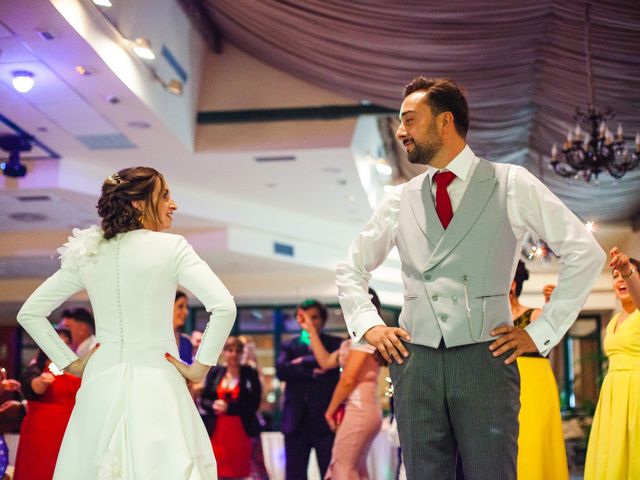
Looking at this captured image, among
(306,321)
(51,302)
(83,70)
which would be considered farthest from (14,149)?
(51,302)

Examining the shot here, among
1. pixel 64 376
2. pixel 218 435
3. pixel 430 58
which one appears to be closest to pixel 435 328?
pixel 64 376

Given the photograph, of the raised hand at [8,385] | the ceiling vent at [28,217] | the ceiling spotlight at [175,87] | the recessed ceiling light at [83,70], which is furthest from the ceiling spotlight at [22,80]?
the ceiling vent at [28,217]

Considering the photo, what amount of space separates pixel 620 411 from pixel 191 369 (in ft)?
8.93

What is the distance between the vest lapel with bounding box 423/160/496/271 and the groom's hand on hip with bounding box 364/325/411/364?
0.60 feet

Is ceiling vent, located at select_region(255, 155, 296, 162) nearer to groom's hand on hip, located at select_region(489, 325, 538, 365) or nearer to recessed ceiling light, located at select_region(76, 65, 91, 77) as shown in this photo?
recessed ceiling light, located at select_region(76, 65, 91, 77)

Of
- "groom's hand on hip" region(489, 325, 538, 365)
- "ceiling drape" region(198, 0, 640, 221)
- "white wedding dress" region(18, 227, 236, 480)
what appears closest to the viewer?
"groom's hand on hip" region(489, 325, 538, 365)

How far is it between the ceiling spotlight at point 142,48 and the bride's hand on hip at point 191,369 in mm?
4630

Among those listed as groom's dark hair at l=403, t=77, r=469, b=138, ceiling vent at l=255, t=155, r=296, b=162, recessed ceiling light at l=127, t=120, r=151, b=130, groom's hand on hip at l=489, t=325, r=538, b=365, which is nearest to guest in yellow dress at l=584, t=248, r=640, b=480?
groom's dark hair at l=403, t=77, r=469, b=138

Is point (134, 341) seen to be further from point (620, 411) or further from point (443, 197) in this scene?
point (620, 411)

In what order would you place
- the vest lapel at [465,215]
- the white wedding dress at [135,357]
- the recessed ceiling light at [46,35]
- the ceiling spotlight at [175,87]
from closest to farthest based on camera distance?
the vest lapel at [465,215] < the white wedding dress at [135,357] < the recessed ceiling light at [46,35] < the ceiling spotlight at [175,87]

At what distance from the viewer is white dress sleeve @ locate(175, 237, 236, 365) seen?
257 cm

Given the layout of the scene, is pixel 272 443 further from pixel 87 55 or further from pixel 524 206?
pixel 524 206

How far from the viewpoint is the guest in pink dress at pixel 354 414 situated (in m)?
5.24

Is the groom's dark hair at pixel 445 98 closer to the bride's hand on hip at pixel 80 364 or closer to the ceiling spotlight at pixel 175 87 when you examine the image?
the bride's hand on hip at pixel 80 364
